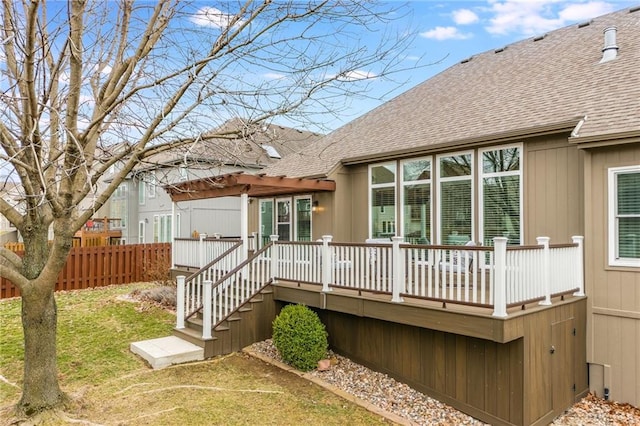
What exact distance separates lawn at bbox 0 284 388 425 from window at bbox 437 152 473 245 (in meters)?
4.07

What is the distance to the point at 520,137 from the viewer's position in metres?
7.17

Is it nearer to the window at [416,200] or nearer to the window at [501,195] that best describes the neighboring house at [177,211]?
the window at [416,200]

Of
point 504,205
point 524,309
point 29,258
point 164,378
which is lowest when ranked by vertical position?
point 164,378

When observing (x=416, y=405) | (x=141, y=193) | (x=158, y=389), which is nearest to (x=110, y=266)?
(x=158, y=389)

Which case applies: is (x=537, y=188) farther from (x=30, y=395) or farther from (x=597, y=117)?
(x=30, y=395)

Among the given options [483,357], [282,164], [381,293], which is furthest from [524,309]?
[282,164]

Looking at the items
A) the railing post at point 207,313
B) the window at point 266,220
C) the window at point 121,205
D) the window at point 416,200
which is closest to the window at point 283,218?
the window at point 266,220

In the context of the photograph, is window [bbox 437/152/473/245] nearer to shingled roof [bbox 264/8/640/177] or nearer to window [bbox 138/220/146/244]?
shingled roof [bbox 264/8/640/177]

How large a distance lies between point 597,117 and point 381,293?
14.5ft

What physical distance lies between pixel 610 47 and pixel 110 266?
49.4 ft

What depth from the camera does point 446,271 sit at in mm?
6656

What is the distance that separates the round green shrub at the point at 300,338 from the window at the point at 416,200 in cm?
320

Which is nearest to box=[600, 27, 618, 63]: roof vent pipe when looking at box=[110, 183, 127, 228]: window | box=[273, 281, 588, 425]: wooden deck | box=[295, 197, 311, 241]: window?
box=[273, 281, 588, 425]: wooden deck

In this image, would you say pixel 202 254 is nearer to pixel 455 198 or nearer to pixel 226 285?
pixel 226 285
